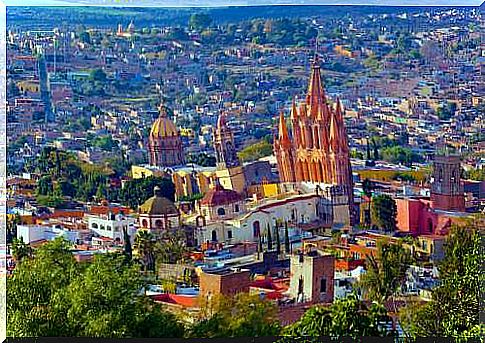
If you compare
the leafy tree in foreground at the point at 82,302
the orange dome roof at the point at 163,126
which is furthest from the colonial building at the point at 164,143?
the leafy tree in foreground at the point at 82,302

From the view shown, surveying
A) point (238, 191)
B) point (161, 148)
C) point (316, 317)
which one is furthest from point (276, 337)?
point (161, 148)

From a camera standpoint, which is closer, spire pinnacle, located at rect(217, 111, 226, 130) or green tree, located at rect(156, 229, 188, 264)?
spire pinnacle, located at rect(217, 111, 226, 130)

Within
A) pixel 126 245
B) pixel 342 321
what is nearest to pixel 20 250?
pixel 126 245

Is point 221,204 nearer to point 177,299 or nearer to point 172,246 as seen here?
point 172,246

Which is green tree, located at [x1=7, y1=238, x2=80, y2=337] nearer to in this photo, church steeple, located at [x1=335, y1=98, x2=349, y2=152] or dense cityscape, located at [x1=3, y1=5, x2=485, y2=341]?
dense cityscape, located at [x1=3, y1=5, x2=485, y2=341]

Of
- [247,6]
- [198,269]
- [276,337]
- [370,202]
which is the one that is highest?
[247,6]

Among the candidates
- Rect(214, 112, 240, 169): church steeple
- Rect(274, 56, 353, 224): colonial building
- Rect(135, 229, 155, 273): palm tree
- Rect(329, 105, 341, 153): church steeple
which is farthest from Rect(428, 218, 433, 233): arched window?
Rect(135, 229, 155, 273): palm tree

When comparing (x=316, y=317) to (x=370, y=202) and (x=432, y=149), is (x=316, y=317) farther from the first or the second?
(x=432, y=149)
